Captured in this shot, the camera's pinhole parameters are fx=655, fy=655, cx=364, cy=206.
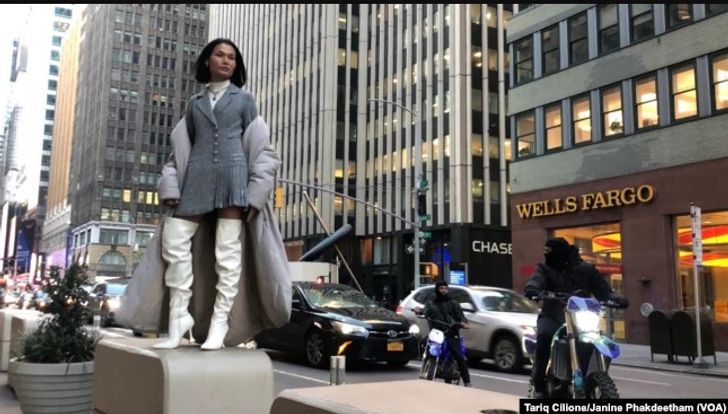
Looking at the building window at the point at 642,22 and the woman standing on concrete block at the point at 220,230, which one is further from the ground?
the building window at the point at 642,22

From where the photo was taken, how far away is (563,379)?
19.2 ft

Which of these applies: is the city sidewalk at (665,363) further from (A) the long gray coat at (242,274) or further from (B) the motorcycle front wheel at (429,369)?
(A) the long gray coat at (242,274)

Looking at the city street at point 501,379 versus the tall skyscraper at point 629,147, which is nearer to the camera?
the city street at point 501,379

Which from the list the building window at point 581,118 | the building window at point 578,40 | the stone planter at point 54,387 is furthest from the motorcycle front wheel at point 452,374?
the building window at point 578,40

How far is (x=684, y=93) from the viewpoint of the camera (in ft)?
72.6

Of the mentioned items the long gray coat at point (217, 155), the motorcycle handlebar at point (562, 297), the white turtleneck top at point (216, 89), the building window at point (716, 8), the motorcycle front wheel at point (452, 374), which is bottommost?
the motorcycle front wheel at point (452, 374)

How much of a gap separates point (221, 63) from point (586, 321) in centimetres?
371

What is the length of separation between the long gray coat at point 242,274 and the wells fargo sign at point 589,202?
69.1 feet

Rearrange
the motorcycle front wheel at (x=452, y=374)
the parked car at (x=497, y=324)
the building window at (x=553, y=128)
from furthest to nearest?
the building window at (x=553, y=128) → the parked car at (x=497, y=324) → the motorcycle front wheel at (x=452, y=374)

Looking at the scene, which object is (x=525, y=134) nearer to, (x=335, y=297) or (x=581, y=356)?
(x=335, y=297)

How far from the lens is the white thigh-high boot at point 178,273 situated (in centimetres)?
418

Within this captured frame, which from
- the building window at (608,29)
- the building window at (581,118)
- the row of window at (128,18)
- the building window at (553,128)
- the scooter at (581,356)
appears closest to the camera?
the scooter at (581,356)

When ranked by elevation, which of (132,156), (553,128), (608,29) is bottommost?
(553,128)

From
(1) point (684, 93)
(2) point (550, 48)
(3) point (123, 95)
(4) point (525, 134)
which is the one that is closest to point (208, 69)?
(1) point (684, 93)
